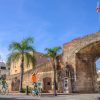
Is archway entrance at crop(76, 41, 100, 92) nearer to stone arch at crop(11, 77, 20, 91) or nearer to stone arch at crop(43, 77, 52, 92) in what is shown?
stone arch at crop(43, 77, 52, 92)

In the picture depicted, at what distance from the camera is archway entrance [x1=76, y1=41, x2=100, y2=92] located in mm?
35281

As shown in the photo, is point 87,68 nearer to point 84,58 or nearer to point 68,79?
point 84,58

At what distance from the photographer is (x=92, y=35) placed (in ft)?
113

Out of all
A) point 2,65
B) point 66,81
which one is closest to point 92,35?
point 66,81

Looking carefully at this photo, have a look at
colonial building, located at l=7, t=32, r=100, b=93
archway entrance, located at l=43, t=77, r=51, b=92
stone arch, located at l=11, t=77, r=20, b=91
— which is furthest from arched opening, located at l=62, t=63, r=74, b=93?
stone arch, located at l=11, t=77, r=20, b=91

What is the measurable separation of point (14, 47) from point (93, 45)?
35.3 feet

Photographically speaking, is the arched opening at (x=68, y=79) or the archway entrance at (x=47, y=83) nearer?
the arched opening at (x=68, y=79)

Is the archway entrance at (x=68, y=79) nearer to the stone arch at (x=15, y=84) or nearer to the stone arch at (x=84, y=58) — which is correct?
the stone arch at (x=84, y=58)

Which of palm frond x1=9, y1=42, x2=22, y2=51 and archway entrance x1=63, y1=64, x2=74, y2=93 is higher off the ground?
palm frond x1=9, y1=42, x2=22, y2=51

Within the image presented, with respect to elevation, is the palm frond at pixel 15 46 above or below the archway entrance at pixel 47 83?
above

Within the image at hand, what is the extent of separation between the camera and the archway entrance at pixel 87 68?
35.3 m

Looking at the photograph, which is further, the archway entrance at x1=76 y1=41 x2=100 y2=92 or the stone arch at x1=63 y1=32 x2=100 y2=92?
the archway entrance at x1=76 y1=41 x2=100 y2=92


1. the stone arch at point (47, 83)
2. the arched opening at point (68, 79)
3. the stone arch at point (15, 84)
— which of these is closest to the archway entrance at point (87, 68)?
the arched opening at point (68, 79)

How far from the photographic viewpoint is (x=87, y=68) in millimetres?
36688
